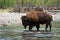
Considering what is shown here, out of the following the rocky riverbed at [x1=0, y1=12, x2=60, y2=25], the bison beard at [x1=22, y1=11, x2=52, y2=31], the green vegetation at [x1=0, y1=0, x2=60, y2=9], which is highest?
the bison beard at [x1=22, y1=11, x2=52, y2=31]

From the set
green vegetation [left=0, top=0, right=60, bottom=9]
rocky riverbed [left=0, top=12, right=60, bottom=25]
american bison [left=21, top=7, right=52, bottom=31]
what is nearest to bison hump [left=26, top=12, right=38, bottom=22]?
american bison [left=21, top=7, right=52, bottom=31]

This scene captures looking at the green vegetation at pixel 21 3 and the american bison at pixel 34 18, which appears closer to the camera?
the american bison at pixel 34 18

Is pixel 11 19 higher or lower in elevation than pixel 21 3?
higher

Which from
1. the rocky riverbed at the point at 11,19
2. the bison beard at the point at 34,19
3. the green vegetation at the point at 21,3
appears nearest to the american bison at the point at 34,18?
the bison beard at the point at 34,19

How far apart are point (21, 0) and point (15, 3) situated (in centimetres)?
229

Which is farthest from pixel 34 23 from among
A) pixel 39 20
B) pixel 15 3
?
pixel 15 3

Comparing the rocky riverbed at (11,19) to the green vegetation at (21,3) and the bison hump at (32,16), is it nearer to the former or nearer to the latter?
the bison hump at (32,16)

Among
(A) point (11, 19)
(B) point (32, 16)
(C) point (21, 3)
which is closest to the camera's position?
(B) point (32, 16)

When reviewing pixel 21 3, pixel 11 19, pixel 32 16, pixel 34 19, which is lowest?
pixel 21 3

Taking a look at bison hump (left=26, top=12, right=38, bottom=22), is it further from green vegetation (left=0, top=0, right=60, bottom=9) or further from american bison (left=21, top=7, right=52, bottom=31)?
green vegetation (left=0, top=0, right=60, bottom=9)

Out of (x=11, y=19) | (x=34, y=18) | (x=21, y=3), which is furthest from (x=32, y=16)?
(x=21, y=3)

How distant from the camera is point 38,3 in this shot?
51125 millimetres

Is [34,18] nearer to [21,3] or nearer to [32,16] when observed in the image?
[32,16]

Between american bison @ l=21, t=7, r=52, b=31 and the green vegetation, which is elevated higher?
american bison @ l=21, t=7, r=52, b=31
